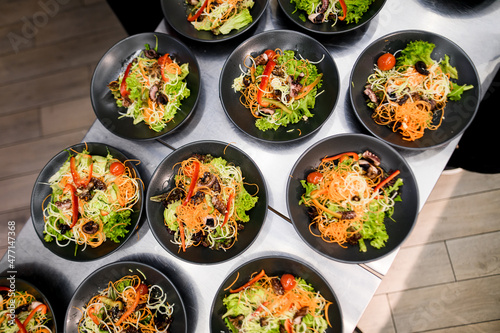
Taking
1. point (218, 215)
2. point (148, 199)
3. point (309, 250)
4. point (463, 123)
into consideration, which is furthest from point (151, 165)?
point (463, 123)

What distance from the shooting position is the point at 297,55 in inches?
118

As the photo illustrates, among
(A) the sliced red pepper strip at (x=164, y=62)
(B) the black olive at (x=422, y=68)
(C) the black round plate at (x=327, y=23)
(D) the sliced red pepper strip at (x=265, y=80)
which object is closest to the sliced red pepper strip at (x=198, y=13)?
(A) the sliced red pepper strip at (x=164, y=62)

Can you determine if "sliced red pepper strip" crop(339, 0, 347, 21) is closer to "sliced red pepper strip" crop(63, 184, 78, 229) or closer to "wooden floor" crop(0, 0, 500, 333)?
"wooden floor" crop(0, 0, 500, 333)

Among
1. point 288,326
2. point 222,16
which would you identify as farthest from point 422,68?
point 288,326

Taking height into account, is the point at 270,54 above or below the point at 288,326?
above

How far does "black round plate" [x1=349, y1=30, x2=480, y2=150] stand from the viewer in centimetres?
269

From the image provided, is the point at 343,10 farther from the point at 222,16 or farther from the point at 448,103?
the point at 448,103

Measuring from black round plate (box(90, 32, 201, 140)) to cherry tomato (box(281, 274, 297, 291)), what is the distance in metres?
1.52

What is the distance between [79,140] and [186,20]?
2386mm

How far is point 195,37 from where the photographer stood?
3008 millimetres

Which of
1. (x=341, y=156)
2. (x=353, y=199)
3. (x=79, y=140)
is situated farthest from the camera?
(x=79, y=140)

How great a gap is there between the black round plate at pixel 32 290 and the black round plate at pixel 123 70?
1.38 m

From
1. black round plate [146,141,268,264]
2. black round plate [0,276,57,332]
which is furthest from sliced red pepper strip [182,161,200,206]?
black round plate [0,276,57,332]

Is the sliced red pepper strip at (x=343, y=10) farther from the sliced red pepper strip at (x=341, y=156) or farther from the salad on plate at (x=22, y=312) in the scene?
the salad on plate at (x=22, y=312)
